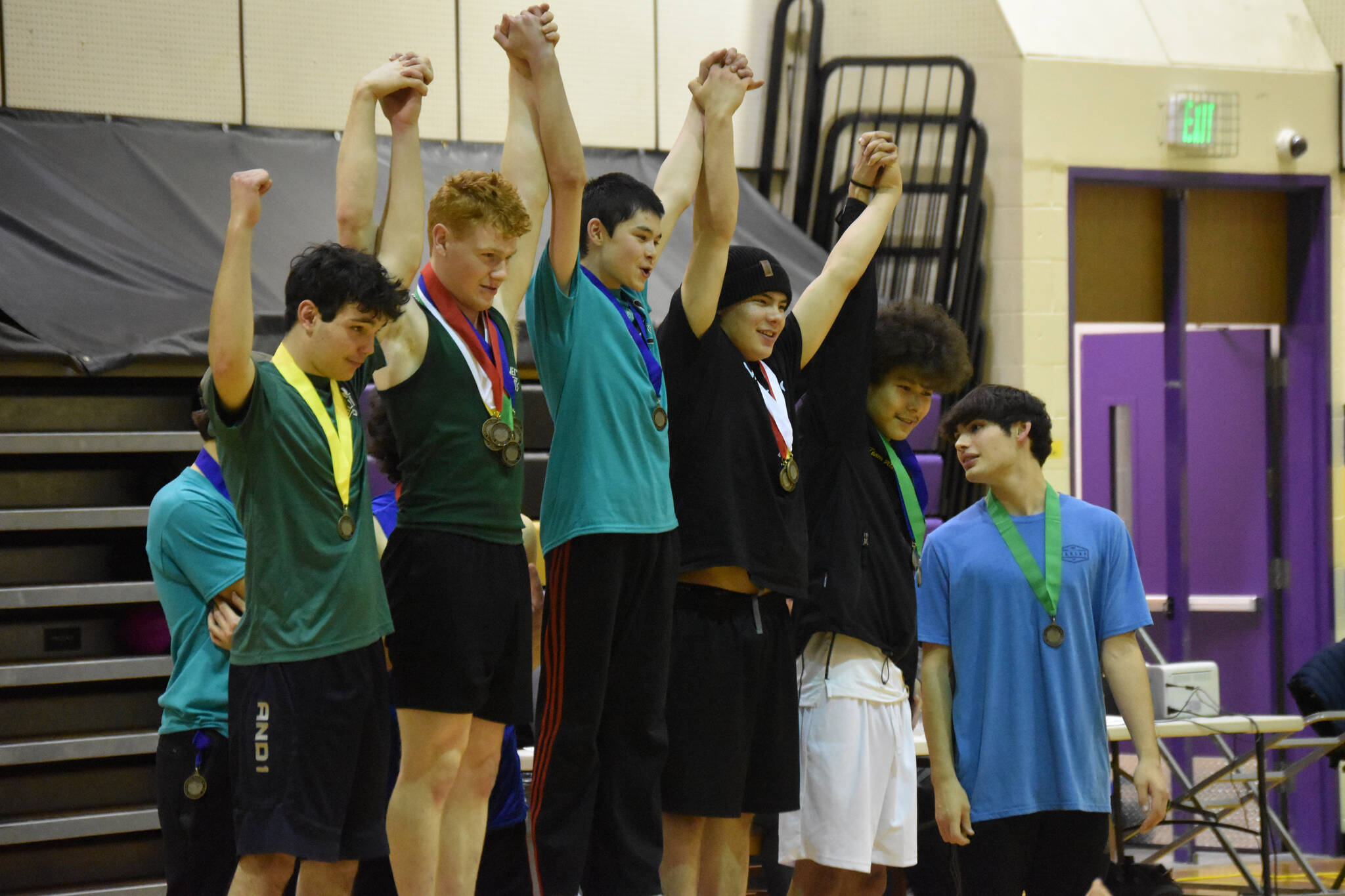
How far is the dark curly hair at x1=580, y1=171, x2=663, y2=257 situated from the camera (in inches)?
118

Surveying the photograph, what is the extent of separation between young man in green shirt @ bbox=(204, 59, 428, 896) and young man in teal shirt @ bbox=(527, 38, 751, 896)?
0.34 metres

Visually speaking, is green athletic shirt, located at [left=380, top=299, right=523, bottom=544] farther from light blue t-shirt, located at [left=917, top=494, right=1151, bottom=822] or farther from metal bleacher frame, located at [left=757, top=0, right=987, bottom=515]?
metal bleacher frame, located at [left=757, top=0, right=987, bottom=515]

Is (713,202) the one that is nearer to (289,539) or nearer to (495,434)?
(495,434)

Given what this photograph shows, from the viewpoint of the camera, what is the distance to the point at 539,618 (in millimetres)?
3924

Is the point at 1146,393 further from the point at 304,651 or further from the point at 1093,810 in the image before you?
the point at 304,651

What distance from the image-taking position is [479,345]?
2842mm

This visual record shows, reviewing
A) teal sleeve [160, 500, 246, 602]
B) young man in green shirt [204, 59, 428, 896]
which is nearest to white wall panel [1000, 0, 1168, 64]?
teal sleeve [160, 500, 246, 602]

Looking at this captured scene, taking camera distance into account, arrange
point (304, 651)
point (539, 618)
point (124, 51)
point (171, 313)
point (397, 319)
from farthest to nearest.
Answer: point (124, 51), point (171, 313), point (539, 618), point (397, 319), point (304, 651)

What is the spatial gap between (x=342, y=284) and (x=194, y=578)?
2.98 feet

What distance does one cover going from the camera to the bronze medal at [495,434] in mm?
2771

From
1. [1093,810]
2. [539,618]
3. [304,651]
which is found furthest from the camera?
[539,618]

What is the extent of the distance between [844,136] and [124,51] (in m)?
3.19

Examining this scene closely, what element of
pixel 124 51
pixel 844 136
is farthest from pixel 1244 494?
pixel 124 51

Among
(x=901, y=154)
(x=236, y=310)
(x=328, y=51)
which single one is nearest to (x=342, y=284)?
(x=236, y=310)
